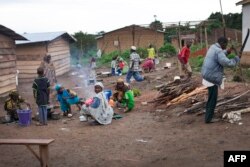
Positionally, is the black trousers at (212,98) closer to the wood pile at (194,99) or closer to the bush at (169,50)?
the wood pile at (194,99)

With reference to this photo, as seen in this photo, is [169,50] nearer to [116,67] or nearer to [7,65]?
[116,67]

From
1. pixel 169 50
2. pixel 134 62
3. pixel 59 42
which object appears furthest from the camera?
pixel 169 50

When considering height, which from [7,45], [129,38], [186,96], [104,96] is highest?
[129,38]

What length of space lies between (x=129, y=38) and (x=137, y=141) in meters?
32.0

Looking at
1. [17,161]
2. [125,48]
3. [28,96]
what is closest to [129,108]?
[17,161]

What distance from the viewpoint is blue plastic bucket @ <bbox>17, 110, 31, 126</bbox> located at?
9.88 metres

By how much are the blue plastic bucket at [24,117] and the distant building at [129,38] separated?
28012mm

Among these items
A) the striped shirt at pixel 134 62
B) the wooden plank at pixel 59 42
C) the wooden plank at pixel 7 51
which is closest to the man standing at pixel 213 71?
the striped shirt at pixel 134 62

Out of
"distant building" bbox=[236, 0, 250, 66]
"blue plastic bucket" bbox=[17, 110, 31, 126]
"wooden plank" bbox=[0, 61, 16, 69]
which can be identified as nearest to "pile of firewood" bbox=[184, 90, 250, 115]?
"blue plastic bucket" bbox=[17, 110, 31, 126]

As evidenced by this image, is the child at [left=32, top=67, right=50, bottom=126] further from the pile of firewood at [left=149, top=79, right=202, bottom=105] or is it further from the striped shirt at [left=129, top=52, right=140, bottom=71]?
the striped shirt at [left=129, top=52, right=140, bottom=71]

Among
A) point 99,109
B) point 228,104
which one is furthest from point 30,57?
point 228,104

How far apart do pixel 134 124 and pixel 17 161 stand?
355 cm

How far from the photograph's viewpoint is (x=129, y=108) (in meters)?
11.4

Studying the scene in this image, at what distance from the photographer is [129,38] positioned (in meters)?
39.4
